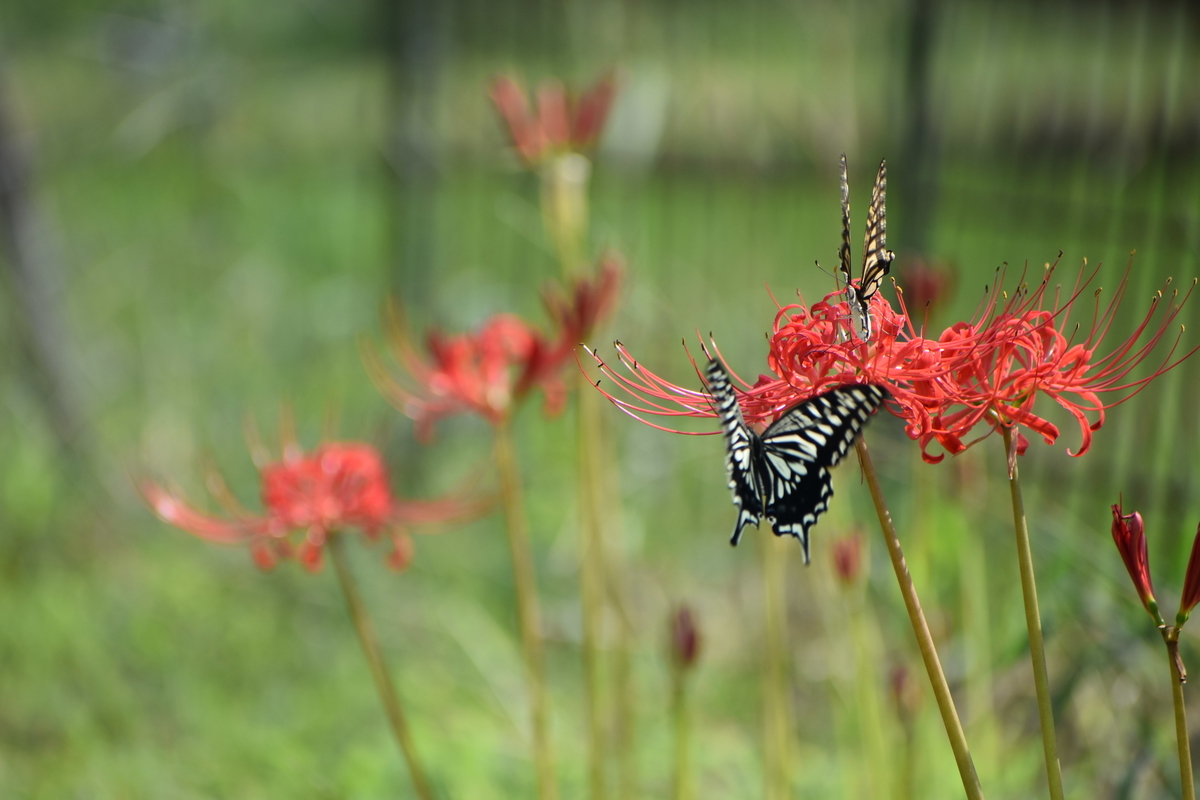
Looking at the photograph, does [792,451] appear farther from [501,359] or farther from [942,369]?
[501,359]

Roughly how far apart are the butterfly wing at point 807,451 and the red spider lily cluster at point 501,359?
48cm

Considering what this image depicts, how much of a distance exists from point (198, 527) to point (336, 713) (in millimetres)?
1592

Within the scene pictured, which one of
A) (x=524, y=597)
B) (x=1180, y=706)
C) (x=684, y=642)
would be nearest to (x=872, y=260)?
(x=1180, y=706)

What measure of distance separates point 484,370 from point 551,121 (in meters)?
0.48

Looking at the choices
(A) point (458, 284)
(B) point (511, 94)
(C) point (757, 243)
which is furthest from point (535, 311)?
(B) point (511, 94)

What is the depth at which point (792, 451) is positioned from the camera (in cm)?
98

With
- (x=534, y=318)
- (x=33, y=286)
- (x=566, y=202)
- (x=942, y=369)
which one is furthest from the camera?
(x=534, y=318)

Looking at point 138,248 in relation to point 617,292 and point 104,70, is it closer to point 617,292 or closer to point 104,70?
point 104,70

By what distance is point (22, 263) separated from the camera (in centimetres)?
376

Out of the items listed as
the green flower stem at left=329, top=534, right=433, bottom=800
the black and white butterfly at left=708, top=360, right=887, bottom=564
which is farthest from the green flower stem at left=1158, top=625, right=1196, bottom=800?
the green flower stem at left=329, top=534, right=433, bottom=800

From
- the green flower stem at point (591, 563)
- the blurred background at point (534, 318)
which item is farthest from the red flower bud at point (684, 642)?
the blurred background at point (534, 318)

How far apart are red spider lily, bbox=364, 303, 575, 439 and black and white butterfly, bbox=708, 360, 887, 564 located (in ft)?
1.65

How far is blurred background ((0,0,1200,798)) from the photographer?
2.33 m

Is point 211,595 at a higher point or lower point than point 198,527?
lower
